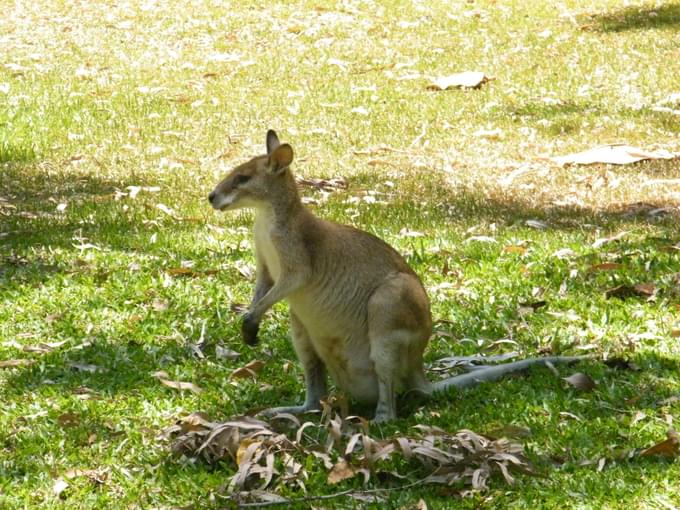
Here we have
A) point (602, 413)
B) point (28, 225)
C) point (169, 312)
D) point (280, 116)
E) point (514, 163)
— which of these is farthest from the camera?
point (280, 116)

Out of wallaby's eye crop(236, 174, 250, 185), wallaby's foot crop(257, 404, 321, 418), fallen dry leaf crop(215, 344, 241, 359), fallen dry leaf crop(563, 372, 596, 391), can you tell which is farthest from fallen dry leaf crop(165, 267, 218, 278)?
fallen dry leaf crop(563, 372, 596, 391)

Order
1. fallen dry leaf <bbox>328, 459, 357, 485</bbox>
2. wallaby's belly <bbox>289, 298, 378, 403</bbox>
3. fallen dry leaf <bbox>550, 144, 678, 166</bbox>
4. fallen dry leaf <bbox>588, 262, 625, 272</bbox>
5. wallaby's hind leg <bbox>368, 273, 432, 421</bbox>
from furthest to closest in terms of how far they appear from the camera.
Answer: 1. fallen dry leaf <bbox>550, 144, 678, 166</bbox>
2. fallen dry leaf <bbox>588, 262, 625, 272</bbox>
3. wallaby's belly <bbox>289, 298, 378, 403</bbox>
4. wallaby's hind leg <bbox>368, 273, 432, 421</bbox>
5. fallen dry leaf <bbox>328, 459, 357, 485</bbox>

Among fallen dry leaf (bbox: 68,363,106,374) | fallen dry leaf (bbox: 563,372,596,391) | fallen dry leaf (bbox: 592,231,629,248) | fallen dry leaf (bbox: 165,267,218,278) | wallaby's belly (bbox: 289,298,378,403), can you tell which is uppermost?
wallaby's belly (bbox: 289,298,378,403)

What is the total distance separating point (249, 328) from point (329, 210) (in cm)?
403

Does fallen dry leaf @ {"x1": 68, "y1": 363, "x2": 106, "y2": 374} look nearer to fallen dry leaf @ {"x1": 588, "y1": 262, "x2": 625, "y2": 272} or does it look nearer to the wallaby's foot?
the wallaby's foot

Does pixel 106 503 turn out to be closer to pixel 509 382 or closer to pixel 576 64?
pixel 509 382

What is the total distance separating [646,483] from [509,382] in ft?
3.89

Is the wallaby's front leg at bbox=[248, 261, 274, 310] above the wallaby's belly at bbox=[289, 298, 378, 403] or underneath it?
above

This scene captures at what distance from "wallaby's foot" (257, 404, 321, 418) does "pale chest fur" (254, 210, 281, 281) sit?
58 centimetres

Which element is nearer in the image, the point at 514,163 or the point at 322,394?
the point at 322,394

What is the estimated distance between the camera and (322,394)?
16.9 ft

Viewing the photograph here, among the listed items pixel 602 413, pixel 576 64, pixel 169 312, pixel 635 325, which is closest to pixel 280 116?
pixel 576 64

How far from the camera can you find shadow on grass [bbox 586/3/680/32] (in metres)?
16.6

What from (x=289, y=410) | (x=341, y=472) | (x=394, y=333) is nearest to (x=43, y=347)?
(x=289, y=410)
